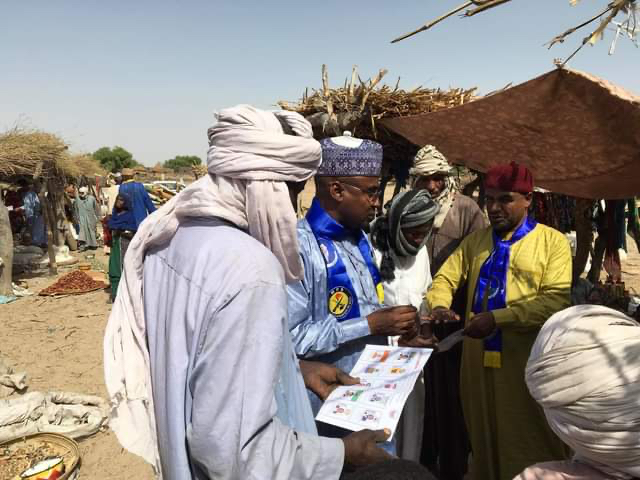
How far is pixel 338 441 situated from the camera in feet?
4.19

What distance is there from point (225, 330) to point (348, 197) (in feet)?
4.52

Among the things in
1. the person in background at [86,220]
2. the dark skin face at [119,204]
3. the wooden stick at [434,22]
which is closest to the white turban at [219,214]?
the wooden stick at [434,22]

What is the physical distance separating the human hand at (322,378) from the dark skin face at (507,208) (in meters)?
1.42

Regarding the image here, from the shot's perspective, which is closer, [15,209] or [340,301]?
[340,301]

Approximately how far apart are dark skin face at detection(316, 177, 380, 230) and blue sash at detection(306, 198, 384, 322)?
1.8 inches

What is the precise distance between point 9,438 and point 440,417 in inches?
135

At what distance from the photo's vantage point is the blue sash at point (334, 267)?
7.51ft

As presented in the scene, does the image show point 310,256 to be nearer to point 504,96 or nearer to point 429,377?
point 429,377

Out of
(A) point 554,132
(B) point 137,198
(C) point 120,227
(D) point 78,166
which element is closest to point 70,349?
(C) point 120,227

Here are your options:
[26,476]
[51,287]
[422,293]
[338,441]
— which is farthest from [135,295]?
[51,287]

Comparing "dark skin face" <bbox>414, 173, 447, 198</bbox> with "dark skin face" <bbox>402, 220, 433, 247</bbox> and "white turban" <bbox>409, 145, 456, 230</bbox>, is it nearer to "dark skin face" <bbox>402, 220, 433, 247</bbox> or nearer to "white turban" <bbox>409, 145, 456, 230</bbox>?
"white turban" <bbox>409, 145, 456, 230</bbox>

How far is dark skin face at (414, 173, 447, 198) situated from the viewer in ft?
13.0

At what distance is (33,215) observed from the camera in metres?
12.6

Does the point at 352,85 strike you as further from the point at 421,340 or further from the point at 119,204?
the point at 119,204
